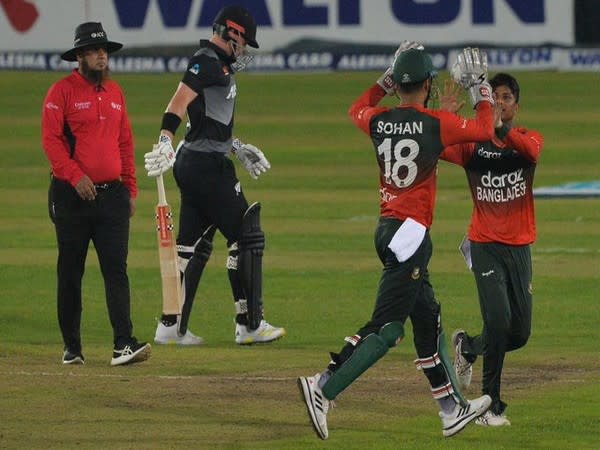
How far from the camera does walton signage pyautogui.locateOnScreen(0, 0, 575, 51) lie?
1346 inches

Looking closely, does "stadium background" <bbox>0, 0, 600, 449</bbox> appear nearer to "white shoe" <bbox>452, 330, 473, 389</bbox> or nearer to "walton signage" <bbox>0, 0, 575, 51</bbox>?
"walton signage" <bbox>0, 0, 575, 51</bbox>

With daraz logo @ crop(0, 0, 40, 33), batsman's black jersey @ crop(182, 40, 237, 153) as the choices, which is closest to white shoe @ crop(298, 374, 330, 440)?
batsman's black jersey @ crop(182, 40, 237, 153)

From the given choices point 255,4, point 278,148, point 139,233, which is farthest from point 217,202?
point 255,4

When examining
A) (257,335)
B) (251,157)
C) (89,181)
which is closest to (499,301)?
(89,181)

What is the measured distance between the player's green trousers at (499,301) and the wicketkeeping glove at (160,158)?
2.39m

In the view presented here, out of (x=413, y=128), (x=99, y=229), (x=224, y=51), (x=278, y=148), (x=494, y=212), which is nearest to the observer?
(x=413, y=128)

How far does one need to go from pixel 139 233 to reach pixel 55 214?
7.80 metres

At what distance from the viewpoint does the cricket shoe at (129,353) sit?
1085cm

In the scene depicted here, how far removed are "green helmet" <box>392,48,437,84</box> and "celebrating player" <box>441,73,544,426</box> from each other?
66 cm

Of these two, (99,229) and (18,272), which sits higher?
(99,229)

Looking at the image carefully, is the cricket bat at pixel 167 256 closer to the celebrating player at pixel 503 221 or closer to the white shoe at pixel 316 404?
the celebrating player at pixel 503 221

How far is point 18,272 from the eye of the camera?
15688 mm

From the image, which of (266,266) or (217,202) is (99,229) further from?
(266,266)

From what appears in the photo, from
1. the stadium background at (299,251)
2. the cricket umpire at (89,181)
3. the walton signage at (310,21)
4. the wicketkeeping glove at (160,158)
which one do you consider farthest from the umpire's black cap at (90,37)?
the walton signage at (310,21)
